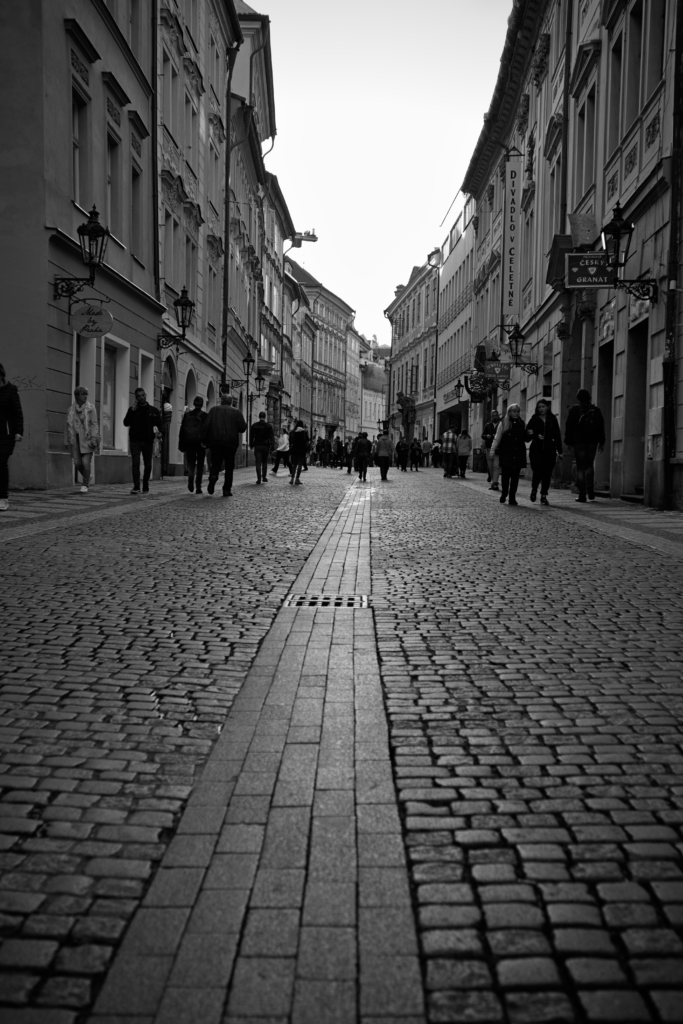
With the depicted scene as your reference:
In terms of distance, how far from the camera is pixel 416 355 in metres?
84.9

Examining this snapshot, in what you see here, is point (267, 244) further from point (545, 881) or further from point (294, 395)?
point (545, 881)

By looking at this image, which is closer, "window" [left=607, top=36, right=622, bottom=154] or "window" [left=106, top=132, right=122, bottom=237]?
"window" [left=607, top=36, right=622, bottom=154]

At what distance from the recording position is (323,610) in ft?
20.7

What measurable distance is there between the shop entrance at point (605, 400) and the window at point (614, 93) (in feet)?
12.9

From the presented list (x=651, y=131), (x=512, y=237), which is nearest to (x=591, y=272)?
(x=651, y=131)

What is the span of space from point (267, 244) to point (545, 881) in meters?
59.5

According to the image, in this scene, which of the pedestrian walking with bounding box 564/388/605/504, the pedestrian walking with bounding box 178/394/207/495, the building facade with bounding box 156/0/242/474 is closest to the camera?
the pedestrian walking with bounding box 564/388/605/504

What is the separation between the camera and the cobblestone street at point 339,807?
2.09 metres

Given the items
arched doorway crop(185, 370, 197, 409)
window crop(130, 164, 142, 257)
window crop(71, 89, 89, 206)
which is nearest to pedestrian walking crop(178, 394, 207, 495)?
window crop(71, 89, 89, 206)

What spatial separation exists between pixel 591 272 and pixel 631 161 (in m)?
3.14

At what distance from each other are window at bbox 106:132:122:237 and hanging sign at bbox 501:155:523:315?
1764 centimetres

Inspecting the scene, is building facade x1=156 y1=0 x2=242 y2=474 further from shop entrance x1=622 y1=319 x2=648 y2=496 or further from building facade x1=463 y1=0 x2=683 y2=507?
shop entrance x1=622 y1=319 x2=648 y2=496

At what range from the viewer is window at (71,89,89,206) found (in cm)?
1902

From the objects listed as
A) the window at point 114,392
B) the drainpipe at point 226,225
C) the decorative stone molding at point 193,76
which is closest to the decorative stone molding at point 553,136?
the decorative stone molding at point 193,76
